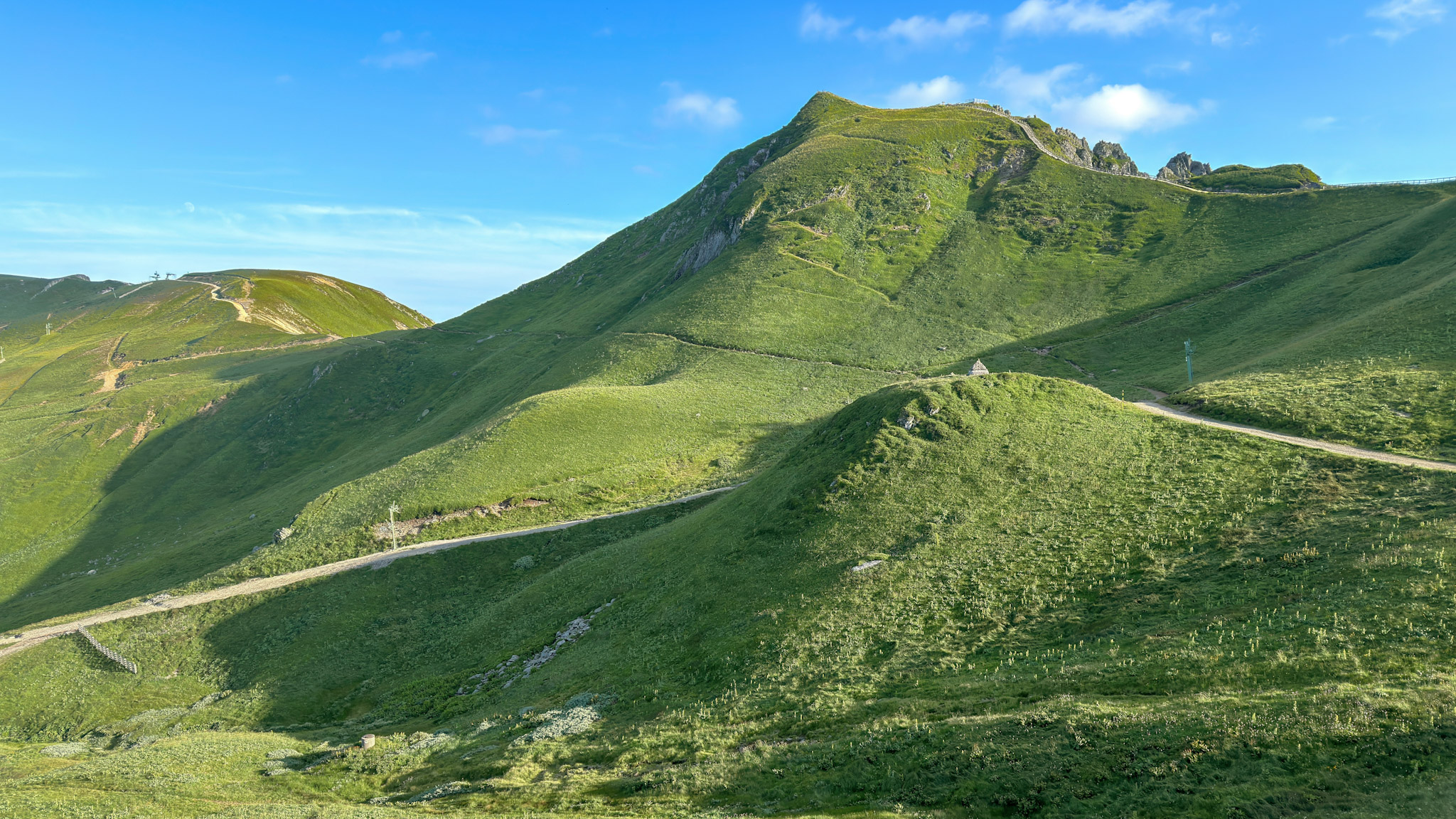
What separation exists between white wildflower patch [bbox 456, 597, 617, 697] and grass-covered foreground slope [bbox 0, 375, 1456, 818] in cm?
44

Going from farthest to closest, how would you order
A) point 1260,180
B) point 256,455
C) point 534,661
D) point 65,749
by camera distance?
point 1260,180 < point 256,455 < point 534,661 < point 65,749

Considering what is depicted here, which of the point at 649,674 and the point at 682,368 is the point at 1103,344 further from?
the point at 649,674

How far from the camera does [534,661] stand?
35.7 metres

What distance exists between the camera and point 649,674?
97.6 ft

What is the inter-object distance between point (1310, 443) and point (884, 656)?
29.8 metres

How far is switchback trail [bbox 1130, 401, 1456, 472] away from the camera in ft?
101

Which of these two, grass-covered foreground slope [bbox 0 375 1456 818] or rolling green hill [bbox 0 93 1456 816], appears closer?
grass-covered foreground slope [bbox 0 375 1456 818]

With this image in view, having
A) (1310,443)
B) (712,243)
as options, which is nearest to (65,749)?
(1310,443)

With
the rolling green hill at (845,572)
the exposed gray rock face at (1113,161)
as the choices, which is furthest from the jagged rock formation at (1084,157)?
the rolling green hill at (845,572)

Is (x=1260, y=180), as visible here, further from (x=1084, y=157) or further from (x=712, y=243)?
(x=712, y=243)

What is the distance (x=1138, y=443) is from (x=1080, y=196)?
11387 centimetres

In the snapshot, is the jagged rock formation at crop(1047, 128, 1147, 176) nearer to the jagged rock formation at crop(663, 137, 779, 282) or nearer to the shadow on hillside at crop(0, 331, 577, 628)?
the jagged rock formation at crop(663, 137, 779, 282)

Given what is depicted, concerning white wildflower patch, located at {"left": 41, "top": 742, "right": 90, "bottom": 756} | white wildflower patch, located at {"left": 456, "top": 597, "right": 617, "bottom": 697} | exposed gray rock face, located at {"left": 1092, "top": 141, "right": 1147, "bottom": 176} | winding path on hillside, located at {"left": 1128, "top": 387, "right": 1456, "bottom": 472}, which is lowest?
white wildflower patch, located at {"left": 41, "top": 742, "right": 90, "bottom": 756}

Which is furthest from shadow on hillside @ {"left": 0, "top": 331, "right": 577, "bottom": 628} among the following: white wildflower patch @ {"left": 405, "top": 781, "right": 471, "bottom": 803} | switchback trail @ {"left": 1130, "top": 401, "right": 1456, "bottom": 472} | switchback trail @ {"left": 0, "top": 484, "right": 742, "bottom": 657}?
switchback trail @ {"left": 1130, "top": 401, "right": 1456, "bottom": 472}
